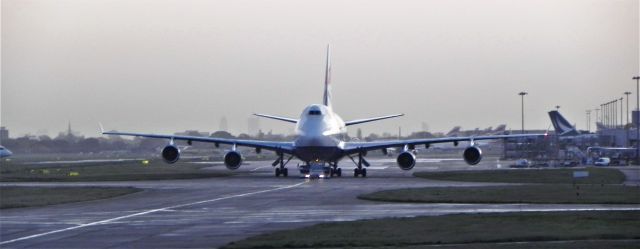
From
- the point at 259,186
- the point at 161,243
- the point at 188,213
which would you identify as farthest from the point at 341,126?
the point at 161,243

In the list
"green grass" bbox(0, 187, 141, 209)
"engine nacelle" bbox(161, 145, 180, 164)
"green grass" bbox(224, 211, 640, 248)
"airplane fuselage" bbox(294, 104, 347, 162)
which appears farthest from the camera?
"engine nacelle" bbox(161, 145, 180, 164)

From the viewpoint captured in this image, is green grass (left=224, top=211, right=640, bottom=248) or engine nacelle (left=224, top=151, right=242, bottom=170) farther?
engine nacelle (left=224, top=151, right=242, bottom=170)

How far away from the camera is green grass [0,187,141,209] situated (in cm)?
4352

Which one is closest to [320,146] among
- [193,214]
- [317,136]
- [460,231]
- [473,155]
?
[317,136]

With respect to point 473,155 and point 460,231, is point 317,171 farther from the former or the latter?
point 460,231

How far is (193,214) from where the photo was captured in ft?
117

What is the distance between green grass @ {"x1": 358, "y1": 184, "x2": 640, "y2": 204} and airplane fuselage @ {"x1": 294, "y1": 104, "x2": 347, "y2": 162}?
16263 millimetres

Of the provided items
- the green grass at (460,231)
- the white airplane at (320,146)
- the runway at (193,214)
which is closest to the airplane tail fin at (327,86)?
the white airplane at (320,146)

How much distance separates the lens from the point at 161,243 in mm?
26016

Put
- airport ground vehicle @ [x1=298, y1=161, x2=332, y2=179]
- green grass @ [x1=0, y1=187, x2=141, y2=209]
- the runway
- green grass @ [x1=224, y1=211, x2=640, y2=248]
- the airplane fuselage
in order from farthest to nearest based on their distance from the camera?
airport ground vehicle @ [x1=298, y1=161, x2=332, y2=179], the airplane fuselage, green grass @ [x1=0, y1=187, x2=141, y2=209], the runway, green grass @ [x1=224, y1=211, x2=640, y2=248]

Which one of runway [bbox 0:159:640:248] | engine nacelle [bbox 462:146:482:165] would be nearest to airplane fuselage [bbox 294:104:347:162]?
engine nacelle [bbox 462:146:482:165]

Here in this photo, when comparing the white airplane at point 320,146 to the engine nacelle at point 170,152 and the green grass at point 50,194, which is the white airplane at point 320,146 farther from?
the green grass at point 50,194

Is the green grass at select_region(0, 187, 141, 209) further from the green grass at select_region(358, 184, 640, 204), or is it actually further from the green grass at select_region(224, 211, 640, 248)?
the green grass at select_region(224, 211, 640, 248)

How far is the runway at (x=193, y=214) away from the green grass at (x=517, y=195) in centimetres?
204
